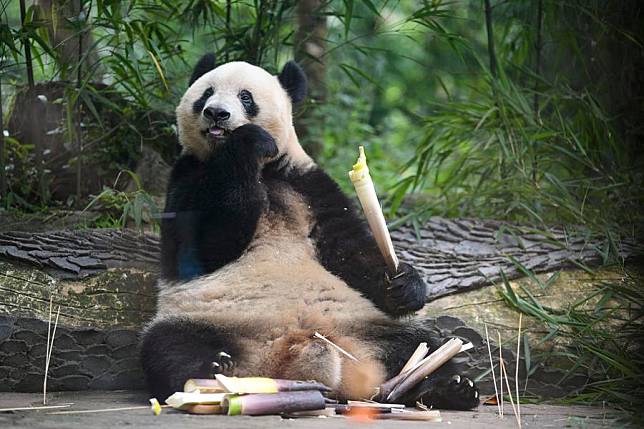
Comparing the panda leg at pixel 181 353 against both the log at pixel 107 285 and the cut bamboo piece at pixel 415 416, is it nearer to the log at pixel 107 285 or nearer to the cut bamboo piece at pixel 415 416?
the log at pixel 107 285

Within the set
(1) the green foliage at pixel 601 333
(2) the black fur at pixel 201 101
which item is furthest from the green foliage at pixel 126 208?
(1) the green foliage at pixel 601 333

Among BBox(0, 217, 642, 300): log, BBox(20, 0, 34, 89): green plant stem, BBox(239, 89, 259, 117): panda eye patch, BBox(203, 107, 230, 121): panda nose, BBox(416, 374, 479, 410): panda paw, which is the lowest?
BBox(416, 374, 479, 410): panda paw

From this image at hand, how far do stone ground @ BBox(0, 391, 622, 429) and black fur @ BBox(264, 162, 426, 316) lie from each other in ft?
1.83

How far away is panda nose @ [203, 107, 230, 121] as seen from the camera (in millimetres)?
3572

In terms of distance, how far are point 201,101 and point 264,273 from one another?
2.66 feet

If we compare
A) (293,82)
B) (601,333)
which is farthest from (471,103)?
Result: (601,333)

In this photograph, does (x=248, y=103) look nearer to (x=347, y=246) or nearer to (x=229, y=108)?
(x=229, y=108)

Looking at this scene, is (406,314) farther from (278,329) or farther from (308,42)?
(308,42)

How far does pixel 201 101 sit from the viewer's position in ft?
12.3

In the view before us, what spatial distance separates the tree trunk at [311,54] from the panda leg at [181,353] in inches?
83.0

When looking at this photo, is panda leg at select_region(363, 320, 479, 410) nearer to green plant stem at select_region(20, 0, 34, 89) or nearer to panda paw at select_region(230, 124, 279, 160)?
panda paw at select_region(230, 124, 279, 160)

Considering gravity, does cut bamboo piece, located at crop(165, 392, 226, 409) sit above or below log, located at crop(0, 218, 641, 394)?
below

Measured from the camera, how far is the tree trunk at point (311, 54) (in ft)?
16.6

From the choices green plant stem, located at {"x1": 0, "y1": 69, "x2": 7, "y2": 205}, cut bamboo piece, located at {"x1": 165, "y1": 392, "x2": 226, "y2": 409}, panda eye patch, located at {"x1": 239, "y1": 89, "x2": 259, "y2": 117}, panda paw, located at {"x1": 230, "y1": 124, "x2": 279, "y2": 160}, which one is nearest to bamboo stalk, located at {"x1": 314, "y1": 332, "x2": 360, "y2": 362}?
cut bamboo piece, located at {"x1": 165, "y1": 392, "x2": 226, "y2": 409}
